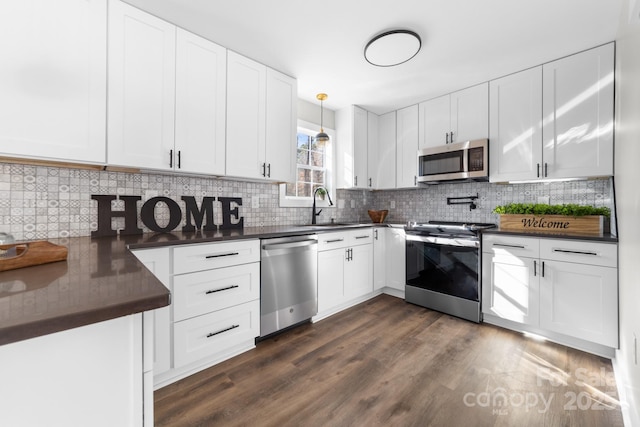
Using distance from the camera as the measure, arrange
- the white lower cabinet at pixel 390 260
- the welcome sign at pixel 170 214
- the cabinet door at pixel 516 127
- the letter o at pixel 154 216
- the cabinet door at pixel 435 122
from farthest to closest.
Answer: the white lower cabinet at pixel 390 260
the cabinet door at pixel 435 122
the cabinet door at pixel 516 127
the letter o at pixel 154 216
the welcome sign at pixel 170 214

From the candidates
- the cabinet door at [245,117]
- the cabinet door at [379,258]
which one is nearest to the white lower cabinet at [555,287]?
the cabinet door at [379,258]

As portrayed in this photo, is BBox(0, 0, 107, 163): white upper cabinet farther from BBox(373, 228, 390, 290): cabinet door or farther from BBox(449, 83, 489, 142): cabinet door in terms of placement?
BBox(449, 83, 489, 142): cabinet door

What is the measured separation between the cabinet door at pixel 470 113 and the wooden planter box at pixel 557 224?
3.07ft

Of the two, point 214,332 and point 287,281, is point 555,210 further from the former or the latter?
point 214,332

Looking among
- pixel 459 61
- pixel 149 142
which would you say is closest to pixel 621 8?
pixel 459 61

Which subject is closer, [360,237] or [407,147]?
[360,237]

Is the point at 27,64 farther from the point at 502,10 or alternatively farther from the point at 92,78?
the point at 502,10

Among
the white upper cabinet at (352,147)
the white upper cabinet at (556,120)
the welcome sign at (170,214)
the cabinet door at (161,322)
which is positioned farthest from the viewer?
the white upper cabinet at (352,147)

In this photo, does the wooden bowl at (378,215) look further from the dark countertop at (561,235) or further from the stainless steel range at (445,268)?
the dark countertop at (561,235)

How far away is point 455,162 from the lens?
3.06m

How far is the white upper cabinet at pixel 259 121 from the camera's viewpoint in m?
2.40

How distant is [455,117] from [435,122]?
0.76 ft

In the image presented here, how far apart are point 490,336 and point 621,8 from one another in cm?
257

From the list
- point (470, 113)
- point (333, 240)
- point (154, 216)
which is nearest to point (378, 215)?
point (333, 240)
